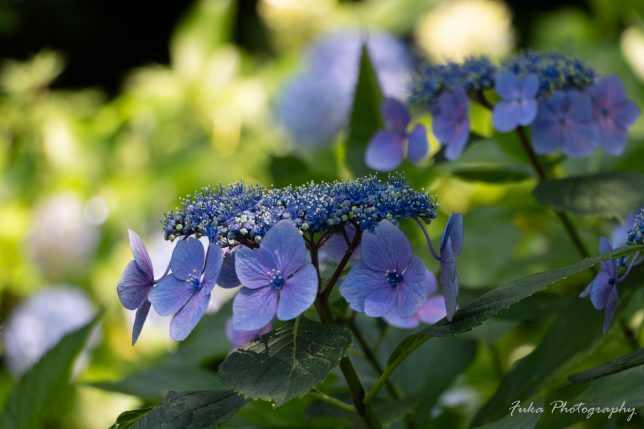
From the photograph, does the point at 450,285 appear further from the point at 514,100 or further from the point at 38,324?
the point at 38,324

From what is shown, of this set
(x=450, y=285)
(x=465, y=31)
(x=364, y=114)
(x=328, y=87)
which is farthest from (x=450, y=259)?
(x=465, y=31)

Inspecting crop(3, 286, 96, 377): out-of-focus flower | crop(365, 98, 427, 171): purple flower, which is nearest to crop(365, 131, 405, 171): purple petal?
crop(365, 98, 427, 171): purple flower

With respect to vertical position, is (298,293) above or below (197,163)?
above

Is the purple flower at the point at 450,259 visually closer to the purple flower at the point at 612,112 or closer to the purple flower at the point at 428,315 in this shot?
the purple flower at the point at 428,315

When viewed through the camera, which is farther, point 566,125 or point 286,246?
point 566,125

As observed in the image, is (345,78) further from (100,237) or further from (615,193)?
(615,193)

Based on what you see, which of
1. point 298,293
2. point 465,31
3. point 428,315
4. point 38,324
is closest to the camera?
point 298,293

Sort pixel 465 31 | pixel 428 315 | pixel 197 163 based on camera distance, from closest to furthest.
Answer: pixel 428 315 → pixel 197 163 → pixel 465 31

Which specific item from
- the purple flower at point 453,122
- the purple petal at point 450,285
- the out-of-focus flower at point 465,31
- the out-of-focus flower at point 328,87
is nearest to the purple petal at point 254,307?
the purple petal at point 450,285
